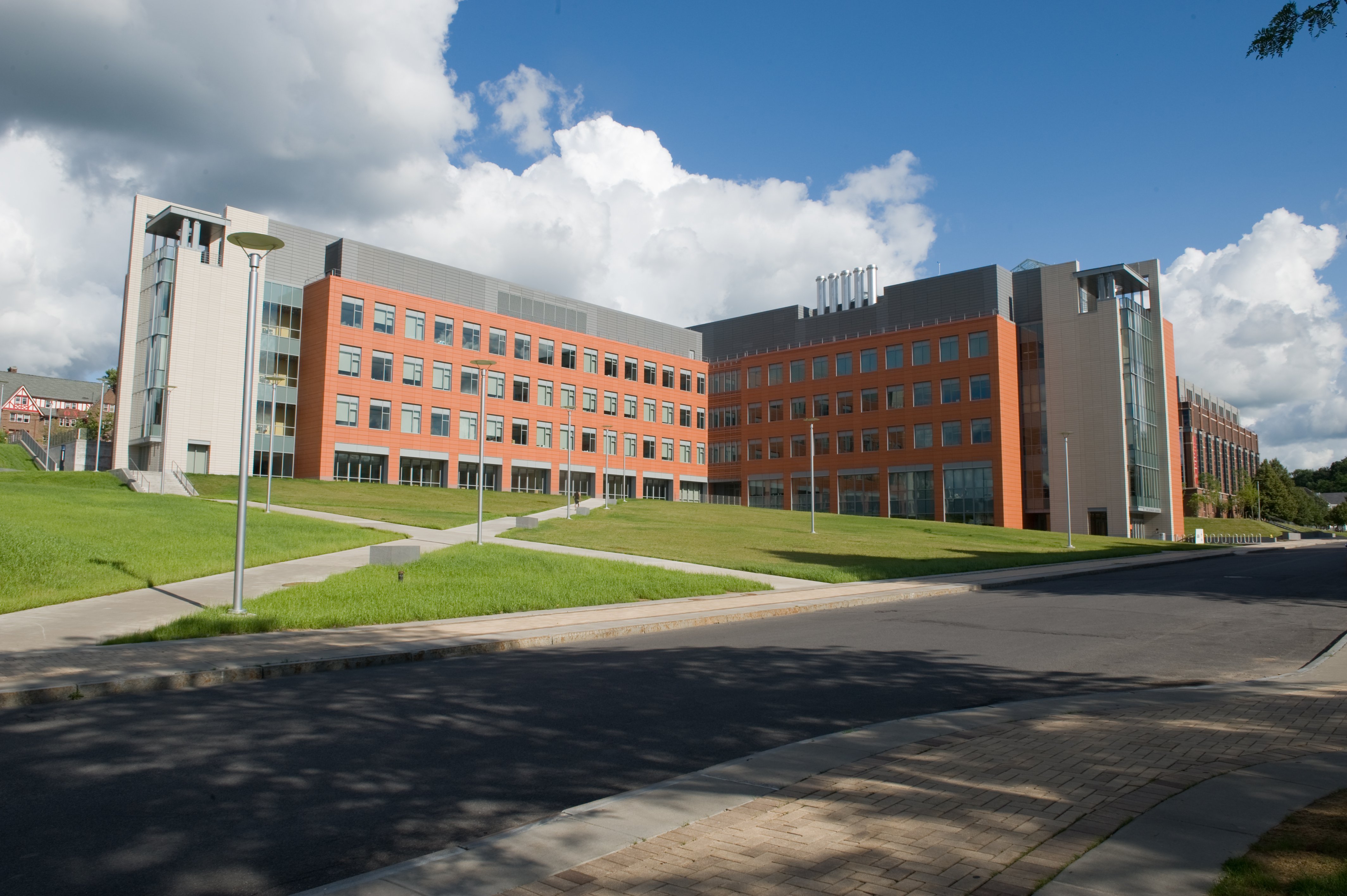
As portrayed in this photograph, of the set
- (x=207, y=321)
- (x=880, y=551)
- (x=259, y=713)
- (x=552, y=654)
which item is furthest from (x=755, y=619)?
(x=207, y=321)

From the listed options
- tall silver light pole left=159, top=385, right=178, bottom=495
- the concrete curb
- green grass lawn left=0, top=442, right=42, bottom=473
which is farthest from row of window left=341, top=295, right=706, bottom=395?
the concrete curb

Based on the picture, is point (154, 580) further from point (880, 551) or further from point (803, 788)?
point (880, 551)

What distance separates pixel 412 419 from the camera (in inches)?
2734

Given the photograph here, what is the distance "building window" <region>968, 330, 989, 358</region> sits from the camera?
77.1 metres

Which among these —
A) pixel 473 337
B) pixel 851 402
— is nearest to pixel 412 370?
pixel 473 337

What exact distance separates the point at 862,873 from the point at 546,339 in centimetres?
7740

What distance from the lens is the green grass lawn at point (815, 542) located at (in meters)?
26.4

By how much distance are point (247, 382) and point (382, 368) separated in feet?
183

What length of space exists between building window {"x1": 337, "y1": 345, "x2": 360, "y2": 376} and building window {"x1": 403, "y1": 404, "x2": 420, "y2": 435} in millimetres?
4927

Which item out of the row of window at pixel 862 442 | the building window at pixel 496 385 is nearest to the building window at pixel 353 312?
the building window at pixel 496 385

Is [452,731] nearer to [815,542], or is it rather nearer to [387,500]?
[815,542]

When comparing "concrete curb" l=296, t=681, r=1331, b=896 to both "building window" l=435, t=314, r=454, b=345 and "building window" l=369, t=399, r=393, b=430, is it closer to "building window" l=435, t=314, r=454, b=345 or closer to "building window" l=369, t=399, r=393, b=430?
"building window" l=369, t=399, r=393, b=430

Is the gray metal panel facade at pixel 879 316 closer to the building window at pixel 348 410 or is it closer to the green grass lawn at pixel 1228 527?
the green grass lawn at pixel 1228 527

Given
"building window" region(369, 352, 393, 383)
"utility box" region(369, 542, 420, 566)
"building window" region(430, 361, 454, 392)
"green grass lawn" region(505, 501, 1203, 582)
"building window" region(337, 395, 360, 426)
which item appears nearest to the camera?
"utility box" region(369, 542, 420, 566)
